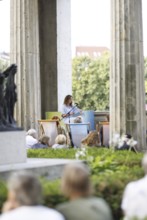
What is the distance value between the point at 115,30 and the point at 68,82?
9.01 metres

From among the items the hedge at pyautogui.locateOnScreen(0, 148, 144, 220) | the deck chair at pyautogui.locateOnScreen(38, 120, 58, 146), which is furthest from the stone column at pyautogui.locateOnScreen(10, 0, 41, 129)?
the hedge at pyautogui.locateOnScreen(0, 148, 144, 220)

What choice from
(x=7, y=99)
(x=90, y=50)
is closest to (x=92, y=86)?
(x=7, y=99)

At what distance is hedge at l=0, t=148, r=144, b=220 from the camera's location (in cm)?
950

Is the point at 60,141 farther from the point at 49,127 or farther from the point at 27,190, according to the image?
the point at 27,190

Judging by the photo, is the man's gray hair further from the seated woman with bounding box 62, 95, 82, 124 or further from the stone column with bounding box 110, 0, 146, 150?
the seated woman with bounding box 62, 95, 82, 124

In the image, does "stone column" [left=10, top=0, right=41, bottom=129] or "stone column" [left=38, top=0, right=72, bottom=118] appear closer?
"stone column" [left=10, top=0, right=41, bottom=129]

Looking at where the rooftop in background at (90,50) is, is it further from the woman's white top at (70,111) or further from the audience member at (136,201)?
the audience member at (136,201)

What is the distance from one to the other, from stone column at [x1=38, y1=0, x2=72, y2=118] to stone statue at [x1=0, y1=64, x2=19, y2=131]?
55.5ft

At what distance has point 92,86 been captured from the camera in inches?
3819

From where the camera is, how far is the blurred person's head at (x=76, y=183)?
6934mm

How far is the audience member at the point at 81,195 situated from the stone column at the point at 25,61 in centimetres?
1951

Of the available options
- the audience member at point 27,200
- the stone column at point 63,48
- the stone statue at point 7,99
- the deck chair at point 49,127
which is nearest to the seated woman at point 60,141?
the stone statue at point 7,99

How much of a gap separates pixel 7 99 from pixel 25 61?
40.8 feet

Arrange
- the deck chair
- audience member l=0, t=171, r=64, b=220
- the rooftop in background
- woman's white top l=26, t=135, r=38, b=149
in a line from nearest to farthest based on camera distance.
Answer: audience member l=0, t=171, r=64, b=220
woman's white top l=26, t=135, r=38, b=149
the deck chair
the rooftop in background
